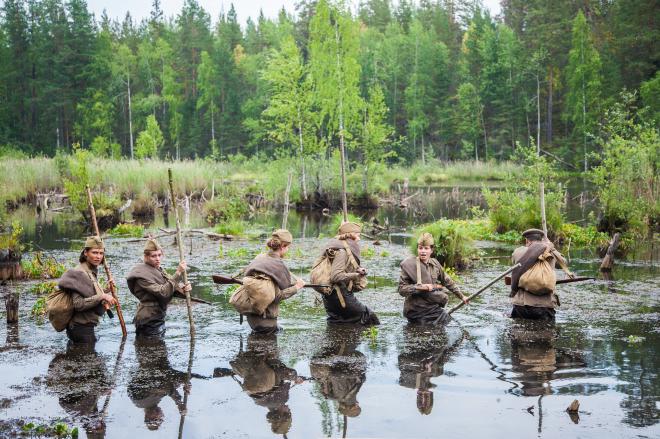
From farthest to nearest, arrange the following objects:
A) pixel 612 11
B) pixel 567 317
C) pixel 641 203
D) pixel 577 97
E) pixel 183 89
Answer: pixel 183 89 → pixel 612 11 → pixel 577 97 → pixel 641 203 → pixel 567 317

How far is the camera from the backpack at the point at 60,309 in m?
9.58

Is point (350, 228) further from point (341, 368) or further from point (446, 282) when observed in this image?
point (341, 368)

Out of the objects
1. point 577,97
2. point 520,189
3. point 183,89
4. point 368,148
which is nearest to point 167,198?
point 368,148

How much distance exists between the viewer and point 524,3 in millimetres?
83500

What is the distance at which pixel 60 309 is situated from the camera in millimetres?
9594

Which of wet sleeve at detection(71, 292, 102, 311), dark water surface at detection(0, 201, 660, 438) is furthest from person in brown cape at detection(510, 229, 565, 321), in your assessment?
wet sleeve at detection(71, 292, 102, 311)

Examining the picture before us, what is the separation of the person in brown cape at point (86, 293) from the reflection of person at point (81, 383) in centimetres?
22

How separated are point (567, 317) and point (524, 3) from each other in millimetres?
79385

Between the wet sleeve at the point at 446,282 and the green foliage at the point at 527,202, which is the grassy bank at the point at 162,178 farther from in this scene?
the wet sleeve at the point at 446,282

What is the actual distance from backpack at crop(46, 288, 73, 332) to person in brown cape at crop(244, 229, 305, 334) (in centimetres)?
251

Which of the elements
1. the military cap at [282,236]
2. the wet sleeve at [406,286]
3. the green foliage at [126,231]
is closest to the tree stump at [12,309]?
the military cap at [282,236]

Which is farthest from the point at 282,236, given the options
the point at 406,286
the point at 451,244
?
the point at 451,244

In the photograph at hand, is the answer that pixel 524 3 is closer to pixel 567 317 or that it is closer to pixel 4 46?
pixel 4 46

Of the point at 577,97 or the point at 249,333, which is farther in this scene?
the point at 577,97
